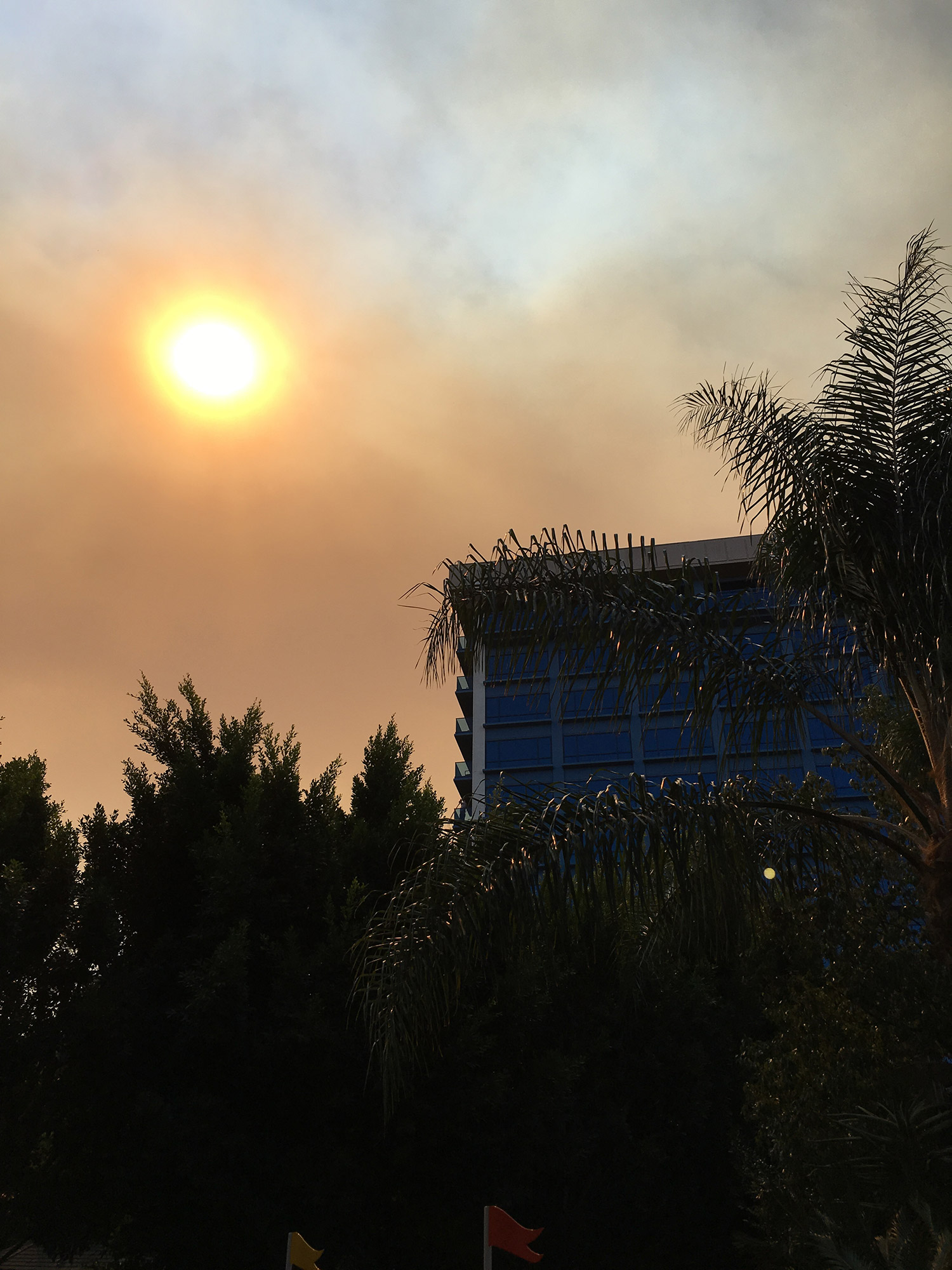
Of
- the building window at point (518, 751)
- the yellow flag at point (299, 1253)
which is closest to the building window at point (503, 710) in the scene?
the building window at point (518, 751)

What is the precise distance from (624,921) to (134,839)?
6462 mm

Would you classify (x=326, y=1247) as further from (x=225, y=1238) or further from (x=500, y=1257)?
(x=500, y=1257)

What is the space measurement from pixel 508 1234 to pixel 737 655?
419 cm

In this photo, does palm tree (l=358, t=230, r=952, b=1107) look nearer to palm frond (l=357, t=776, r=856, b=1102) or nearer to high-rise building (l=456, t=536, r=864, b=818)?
palm frond (l=357, t=776, r=856, b=1102)

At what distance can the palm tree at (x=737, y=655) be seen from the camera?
622cm

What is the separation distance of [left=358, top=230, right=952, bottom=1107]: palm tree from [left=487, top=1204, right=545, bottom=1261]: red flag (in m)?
1.16

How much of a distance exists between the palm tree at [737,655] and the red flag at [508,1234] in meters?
1.16

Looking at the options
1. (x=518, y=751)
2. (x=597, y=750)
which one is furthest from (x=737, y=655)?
(x=518, y=751)

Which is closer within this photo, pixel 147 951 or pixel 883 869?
pixel 883 869

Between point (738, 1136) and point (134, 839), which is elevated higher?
point (134, 839)

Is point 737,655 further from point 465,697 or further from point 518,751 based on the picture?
point 465,697

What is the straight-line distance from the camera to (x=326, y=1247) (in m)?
10.2

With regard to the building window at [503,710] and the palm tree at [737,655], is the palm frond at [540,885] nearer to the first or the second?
the palm tree at [737,655]

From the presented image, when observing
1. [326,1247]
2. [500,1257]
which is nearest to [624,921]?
[326,1247]
